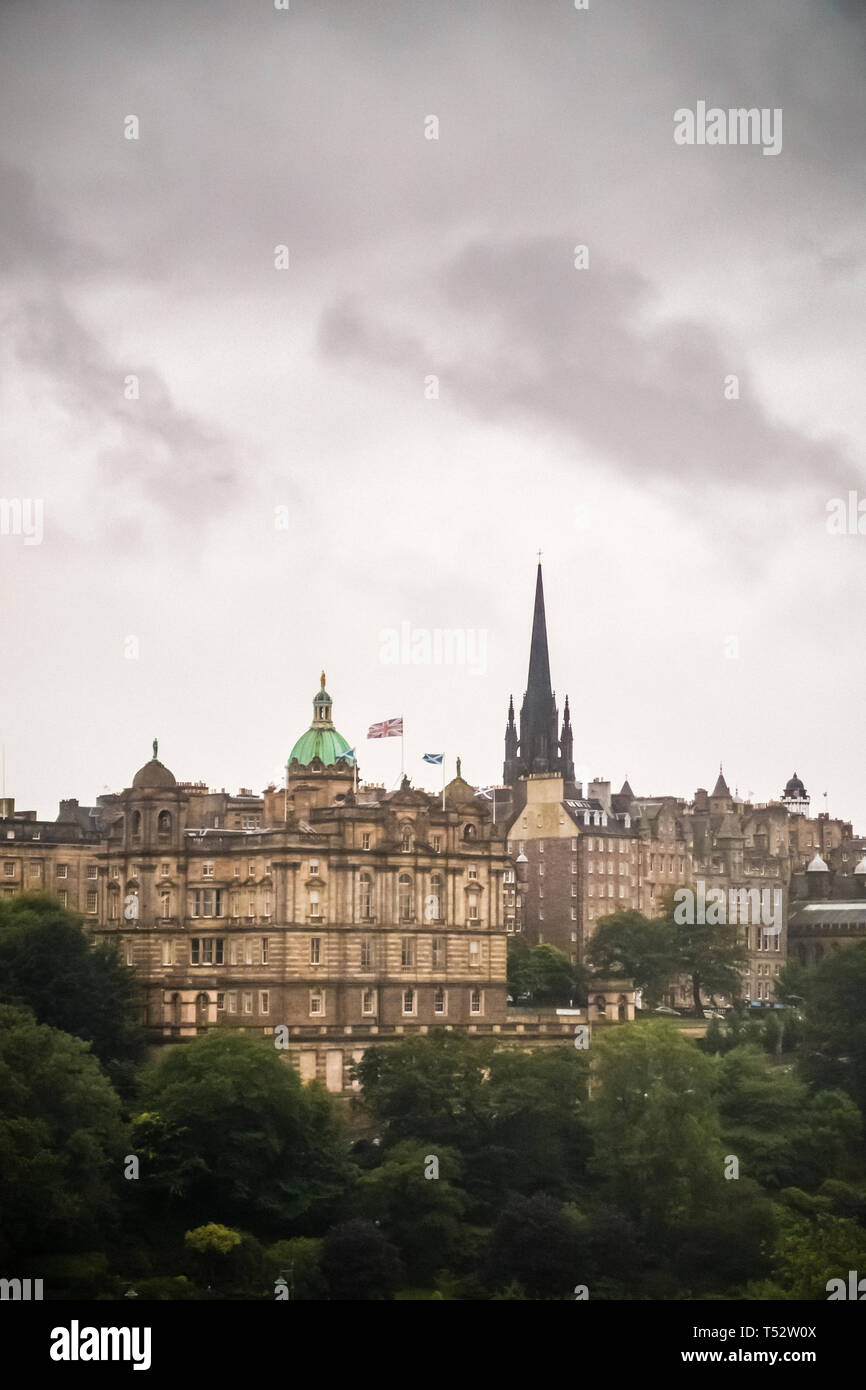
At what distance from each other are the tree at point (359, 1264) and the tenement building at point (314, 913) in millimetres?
20710

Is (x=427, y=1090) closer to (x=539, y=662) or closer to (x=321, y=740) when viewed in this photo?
(x=321, y=740)

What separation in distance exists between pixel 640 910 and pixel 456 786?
31.1 meters

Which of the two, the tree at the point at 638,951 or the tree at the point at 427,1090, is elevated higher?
the tree at the point at 638,951

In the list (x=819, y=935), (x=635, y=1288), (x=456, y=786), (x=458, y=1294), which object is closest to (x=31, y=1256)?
(x=458, y=1294)

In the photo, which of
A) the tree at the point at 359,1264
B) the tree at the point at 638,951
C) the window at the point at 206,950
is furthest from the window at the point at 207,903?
the tree at the point at 359,1264

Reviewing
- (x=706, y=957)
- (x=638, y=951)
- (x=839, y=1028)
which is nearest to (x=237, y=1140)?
(x=839, y=1028)

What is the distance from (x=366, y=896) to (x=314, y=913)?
9.73 ft

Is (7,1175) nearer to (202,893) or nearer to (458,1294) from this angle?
(458,1294)

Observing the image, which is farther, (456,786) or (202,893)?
(456,786)

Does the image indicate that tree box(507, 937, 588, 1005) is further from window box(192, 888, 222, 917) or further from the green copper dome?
window box(192, 888, 222, 917)

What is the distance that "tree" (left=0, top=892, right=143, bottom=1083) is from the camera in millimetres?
110062

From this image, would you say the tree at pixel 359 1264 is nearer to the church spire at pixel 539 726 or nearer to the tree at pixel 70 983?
the tree at pixel 70 983

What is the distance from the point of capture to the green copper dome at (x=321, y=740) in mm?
134125
